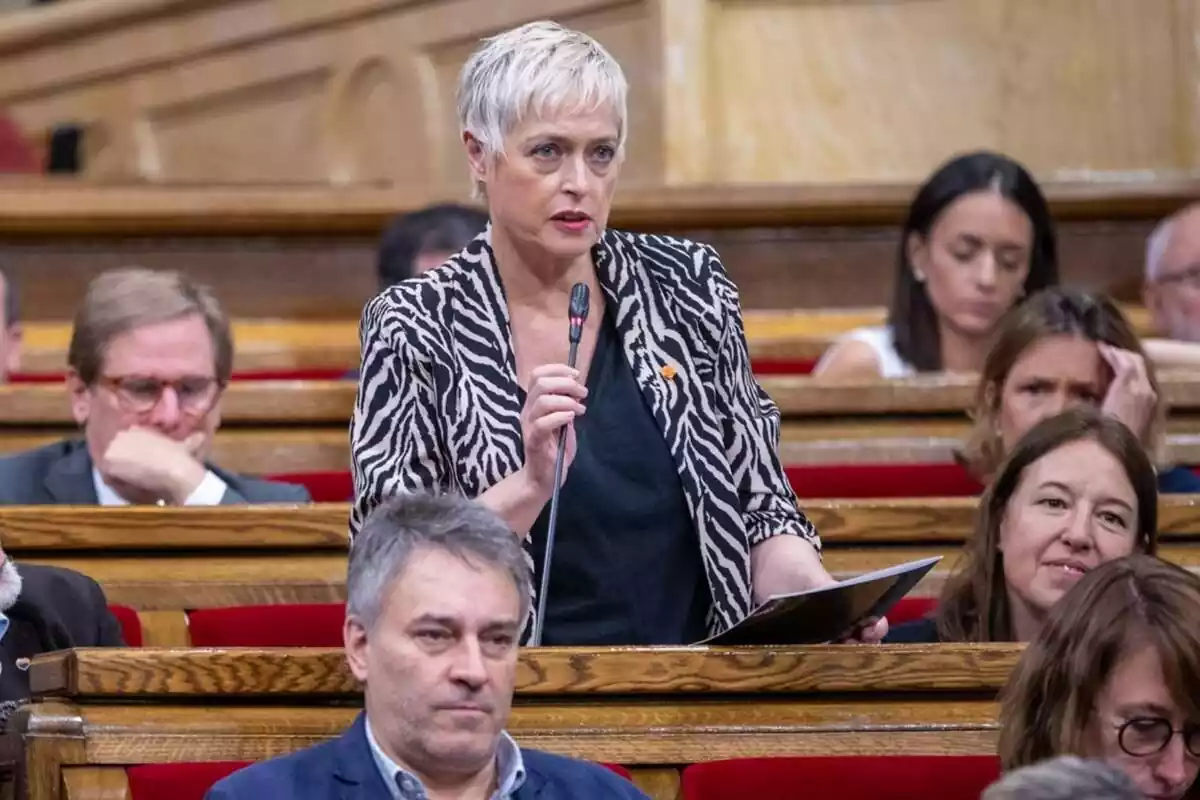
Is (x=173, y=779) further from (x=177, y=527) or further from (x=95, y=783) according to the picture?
(x=177, y=527)

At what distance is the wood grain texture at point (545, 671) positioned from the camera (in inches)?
51.8

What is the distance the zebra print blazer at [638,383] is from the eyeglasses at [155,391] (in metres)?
0.64

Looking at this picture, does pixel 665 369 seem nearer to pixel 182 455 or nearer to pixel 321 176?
pixel 182 455

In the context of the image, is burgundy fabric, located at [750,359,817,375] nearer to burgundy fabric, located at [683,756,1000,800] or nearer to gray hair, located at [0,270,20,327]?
gray hair, located at [0,270,20,327]

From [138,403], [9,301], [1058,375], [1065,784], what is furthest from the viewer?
[9,301]

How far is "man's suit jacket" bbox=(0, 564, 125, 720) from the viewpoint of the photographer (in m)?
1.46

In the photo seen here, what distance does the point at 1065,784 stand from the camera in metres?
0.92

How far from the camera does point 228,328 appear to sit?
205 cm

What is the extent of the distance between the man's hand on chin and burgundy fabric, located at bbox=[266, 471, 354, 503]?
19 centimetres

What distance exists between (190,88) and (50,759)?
7.25 ft

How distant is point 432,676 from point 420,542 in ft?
0.24

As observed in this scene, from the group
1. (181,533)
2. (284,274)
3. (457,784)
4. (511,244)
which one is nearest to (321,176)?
(284,274)

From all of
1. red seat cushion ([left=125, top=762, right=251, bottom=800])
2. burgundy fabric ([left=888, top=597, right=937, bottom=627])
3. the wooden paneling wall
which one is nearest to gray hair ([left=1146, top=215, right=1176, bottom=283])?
the wooden paneling wall

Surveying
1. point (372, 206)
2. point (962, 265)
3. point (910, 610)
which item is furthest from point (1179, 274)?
point (372, 206)
